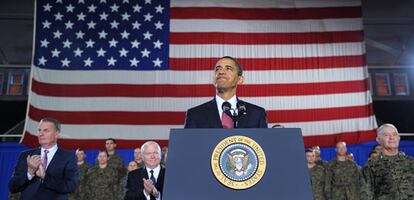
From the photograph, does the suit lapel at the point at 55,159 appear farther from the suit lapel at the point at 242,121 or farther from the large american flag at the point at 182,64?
the large american flag at the point at 182,64

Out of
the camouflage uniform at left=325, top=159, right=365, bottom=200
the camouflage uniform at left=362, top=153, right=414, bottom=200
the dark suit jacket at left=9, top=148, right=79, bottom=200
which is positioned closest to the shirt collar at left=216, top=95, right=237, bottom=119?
the dark suit jacket at left=9, top=148, right=79, bottom=200

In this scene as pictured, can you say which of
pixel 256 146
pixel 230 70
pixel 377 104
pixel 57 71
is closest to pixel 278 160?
pixel 256 146

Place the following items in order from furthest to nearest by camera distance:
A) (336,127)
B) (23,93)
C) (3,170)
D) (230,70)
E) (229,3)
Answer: (23,93) → (3,170) → (229,3) → (336,127) → (230,70)

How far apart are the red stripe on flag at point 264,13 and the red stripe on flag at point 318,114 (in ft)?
6.13

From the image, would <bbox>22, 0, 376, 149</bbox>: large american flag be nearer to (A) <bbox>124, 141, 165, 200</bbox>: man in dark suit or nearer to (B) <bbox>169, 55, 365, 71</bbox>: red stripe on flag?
(B) <bbox>169, 55, 365, 71</bbox>: red stripe on flag

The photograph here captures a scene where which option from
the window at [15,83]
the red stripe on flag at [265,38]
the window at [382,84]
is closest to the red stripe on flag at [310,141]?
the red stripe on flag at [265,38]

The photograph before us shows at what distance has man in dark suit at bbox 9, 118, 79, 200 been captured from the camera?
2.40m

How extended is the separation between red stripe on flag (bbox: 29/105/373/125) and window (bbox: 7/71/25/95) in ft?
13.7

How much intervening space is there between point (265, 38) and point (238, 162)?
21.9 feet

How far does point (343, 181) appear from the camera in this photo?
18.6 ft

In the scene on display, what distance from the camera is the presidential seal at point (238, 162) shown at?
4.00ft

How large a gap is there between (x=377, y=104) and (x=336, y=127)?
440cm

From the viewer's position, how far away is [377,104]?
11.0 meters

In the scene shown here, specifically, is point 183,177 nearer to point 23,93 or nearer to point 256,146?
point 256,146
